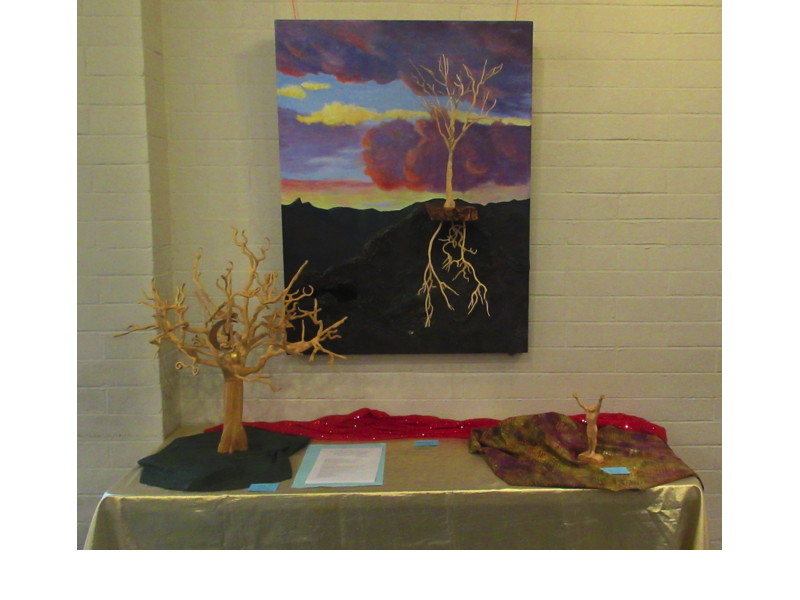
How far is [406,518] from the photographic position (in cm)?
238

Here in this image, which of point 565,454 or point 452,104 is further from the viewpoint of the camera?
point 452,104

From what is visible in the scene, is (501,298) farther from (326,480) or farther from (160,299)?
(160,299)

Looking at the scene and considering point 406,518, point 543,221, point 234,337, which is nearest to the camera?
point 406,518

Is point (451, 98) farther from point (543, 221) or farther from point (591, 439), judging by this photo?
point (591, 439)

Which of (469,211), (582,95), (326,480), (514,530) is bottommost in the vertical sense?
(514,530)

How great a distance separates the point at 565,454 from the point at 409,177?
1194mm

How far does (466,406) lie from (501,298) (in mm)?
473

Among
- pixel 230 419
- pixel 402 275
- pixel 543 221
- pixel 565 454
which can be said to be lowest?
pixel 565 454

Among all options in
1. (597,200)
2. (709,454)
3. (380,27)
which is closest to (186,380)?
(380,27)

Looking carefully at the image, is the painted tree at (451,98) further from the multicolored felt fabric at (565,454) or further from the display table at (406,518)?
the display table at (406,518)

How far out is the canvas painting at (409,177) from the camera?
279cm

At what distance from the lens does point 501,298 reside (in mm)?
2904

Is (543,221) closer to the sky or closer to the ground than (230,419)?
closer to the sky

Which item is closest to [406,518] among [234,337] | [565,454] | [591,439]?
[565,454]
